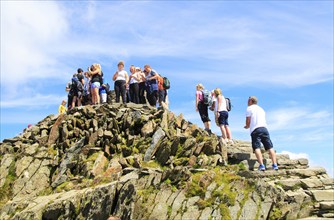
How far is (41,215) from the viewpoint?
18.2 meters

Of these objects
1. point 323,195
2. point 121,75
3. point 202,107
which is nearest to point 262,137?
point 323,195

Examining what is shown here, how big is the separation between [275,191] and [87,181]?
954cm

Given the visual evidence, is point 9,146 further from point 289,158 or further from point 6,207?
point 289,158

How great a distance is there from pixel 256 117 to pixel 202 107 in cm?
678

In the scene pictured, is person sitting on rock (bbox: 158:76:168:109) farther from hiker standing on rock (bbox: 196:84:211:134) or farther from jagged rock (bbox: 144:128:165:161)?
jagged rock (bbox: 144:128:165:161)

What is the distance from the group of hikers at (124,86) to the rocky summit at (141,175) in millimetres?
1269

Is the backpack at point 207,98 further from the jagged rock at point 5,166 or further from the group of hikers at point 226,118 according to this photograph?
the jagged rock at point 5,166

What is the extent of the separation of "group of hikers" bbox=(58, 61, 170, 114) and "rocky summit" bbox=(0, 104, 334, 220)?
1.27 m

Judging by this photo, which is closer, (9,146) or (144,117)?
(144,117)

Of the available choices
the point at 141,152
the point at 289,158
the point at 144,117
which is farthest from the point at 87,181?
the point at 289,158

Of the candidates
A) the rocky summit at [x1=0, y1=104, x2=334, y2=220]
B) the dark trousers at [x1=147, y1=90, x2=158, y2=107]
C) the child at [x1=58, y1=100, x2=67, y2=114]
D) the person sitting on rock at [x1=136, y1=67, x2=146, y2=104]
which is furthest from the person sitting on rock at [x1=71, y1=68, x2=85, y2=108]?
the dark trousers at [x1=147, y1=90, x2=158, y2=107]

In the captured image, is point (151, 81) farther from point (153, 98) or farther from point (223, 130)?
point (223, 130)

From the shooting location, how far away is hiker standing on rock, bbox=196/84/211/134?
23.7m

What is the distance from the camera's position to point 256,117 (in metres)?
17.3
